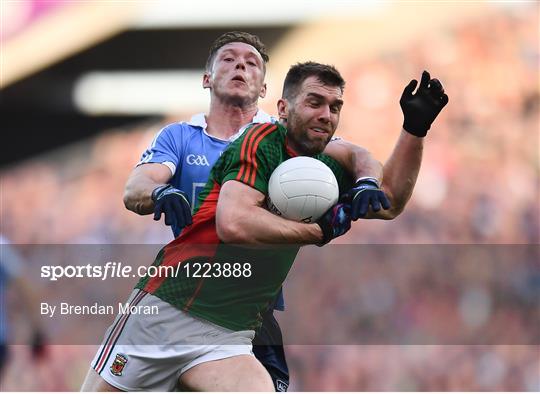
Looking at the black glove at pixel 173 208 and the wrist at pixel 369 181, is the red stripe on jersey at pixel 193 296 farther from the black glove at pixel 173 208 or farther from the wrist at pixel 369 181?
the wrist at pixel 369 181

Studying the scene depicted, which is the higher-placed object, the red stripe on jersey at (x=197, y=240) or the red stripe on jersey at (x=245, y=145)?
the red stripe on jersey at (x=245, y=145)

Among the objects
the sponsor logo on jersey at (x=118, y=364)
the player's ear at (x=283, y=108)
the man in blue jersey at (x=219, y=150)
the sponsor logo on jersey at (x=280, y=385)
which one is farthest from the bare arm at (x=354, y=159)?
the sponsor logo on jersey at (x=118, y=364)

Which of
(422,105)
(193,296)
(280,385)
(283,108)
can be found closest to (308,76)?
(283,108)

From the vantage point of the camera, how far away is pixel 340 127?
13203mm

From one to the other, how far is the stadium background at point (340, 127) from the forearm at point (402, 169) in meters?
5.94

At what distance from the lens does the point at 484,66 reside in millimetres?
14289

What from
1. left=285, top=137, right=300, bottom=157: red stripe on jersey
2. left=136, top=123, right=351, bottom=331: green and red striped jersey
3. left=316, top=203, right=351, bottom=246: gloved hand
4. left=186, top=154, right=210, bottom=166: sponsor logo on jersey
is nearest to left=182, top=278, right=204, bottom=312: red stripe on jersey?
left=136, top=123, right=351, bottom=331: green and red striped jersey

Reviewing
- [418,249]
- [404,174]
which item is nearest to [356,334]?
[418,249]

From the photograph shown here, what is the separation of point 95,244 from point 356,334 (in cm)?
333

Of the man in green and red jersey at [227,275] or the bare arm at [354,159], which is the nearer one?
the man in green and red jersey at [227,275]

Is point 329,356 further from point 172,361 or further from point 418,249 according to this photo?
point 172,361

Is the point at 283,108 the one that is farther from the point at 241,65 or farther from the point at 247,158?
the point at 241,65

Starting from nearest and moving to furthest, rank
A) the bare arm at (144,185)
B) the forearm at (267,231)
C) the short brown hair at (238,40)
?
the forearm at (267,231)
the bare arm at (144,185)
the short brown hair at (238,40)

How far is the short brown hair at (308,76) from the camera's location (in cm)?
469
